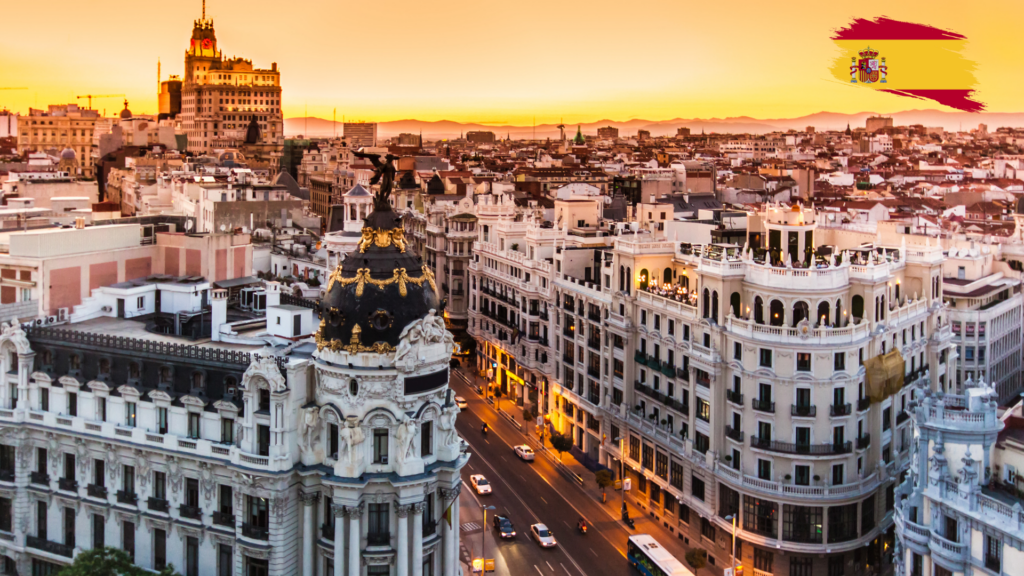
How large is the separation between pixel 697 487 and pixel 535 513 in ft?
48.2

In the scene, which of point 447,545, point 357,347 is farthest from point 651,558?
point 357,347

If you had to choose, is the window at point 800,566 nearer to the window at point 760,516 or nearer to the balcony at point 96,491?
the window at point 760,516

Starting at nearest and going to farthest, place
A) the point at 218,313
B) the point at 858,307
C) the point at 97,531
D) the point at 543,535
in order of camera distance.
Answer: the point at 97,531 → the point at 218,313 → the point at 858,307 → the point at 543,535

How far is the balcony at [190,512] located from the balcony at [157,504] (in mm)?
997

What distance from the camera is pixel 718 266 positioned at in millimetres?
82438

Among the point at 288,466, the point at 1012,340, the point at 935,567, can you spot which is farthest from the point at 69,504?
the point at 1012,340

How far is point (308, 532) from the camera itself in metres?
63.3

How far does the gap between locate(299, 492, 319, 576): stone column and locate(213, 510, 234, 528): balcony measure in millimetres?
4537

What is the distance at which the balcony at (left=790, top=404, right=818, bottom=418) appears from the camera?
257 feet

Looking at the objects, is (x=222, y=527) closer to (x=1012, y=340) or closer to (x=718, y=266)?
(x=718, y=266)

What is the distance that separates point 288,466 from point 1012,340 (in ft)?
267

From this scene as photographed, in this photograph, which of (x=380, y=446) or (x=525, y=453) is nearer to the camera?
(x=380, y=446)

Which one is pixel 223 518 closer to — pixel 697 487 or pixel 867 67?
pixel 697 487

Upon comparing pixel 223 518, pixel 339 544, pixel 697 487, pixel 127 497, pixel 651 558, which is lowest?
pixel 651 558
